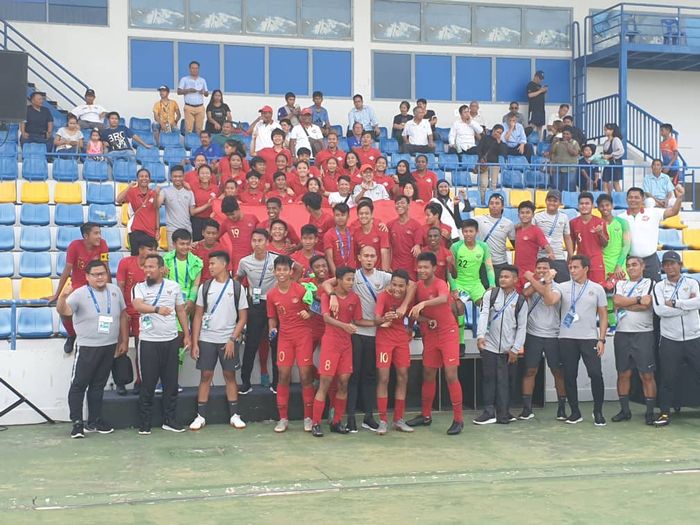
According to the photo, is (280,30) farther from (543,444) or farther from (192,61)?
(543,444)

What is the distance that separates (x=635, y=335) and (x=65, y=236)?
780 centimetres

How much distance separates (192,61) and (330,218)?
9.26 meters

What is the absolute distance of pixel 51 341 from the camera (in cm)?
1064

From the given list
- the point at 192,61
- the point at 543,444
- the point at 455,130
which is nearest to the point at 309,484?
the point at 543,444

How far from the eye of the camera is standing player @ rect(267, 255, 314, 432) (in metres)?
9.77

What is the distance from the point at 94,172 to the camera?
15.3 meters

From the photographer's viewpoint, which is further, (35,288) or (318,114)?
(318,114)

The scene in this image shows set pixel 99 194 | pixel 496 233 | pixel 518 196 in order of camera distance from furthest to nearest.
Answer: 1. pixel 518 196
2. pixel 99 194
3. pixel 496 233

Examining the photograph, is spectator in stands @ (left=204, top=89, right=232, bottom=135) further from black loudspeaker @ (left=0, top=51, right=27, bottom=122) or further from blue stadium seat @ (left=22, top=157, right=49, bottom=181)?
black loudspeaker @ (left=0, top=51, right=27, bottom=122)

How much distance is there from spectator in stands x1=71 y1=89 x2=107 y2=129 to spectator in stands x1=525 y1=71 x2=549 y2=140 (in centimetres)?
878

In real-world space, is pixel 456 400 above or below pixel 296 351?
below

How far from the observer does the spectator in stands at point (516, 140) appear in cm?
1891

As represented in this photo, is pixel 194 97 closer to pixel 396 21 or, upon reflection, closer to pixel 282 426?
pixel 396 21

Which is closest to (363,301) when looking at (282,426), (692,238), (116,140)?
(282,426)
